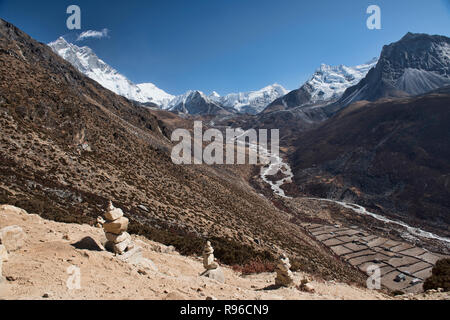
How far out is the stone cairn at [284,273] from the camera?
10.5 metres

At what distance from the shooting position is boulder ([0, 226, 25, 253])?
7.48m

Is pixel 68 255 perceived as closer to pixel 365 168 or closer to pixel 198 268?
pixel 198 268

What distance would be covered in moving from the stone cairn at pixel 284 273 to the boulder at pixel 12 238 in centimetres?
971

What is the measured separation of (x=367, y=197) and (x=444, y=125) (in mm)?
43805

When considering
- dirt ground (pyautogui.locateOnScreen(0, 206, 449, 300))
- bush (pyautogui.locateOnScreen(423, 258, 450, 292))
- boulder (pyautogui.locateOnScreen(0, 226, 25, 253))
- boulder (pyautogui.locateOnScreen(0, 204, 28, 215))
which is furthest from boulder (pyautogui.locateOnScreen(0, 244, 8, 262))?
bush (pyautogui.locateOnScreen(423, 258, 450, 292))

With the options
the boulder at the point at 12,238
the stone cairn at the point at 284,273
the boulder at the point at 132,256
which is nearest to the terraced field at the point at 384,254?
the stone cairn at the point at 284,273

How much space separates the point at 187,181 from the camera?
1486 inches

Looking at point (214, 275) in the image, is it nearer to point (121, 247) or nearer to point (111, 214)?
point (121, 247)

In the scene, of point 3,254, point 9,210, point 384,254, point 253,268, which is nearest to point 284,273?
point 253,268

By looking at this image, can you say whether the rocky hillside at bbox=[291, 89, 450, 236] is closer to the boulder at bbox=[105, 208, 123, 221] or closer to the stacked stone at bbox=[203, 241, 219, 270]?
the stacked stone at bbox=[203, 241, 219, 270]

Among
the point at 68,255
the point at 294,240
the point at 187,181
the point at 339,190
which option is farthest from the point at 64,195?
the point at 339,190

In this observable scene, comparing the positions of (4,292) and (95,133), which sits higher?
(95,133)

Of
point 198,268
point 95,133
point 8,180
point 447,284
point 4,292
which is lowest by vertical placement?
point 447,284

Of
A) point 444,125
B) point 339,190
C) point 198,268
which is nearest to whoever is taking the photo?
point 198,268
